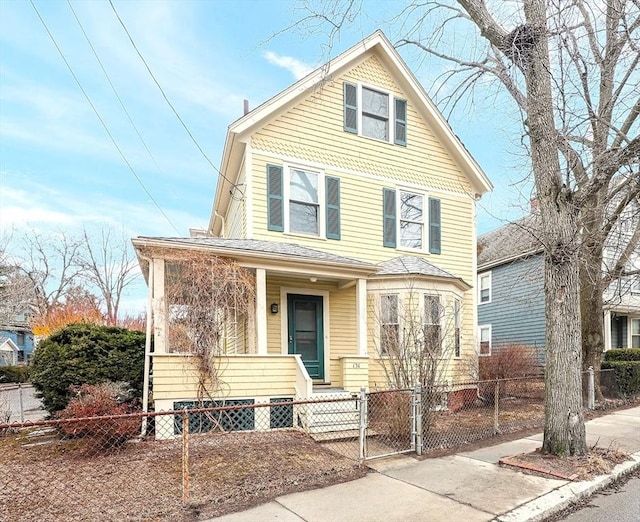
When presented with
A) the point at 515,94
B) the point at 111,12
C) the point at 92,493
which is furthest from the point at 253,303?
the point at 111,12

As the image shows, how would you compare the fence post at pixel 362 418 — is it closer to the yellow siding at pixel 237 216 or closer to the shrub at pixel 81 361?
the shrub at pixel 81 361

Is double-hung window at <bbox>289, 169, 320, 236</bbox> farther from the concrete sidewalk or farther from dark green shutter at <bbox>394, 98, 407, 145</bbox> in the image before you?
the concrete sidewalk

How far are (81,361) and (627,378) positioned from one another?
13520mm

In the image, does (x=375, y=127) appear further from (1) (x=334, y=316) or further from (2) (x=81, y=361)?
(2) (x=81, y=361)

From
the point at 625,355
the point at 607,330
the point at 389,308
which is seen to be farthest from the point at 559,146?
the point at 607,330

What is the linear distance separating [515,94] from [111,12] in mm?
7712

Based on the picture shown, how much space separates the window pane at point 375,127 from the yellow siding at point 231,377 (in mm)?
6320

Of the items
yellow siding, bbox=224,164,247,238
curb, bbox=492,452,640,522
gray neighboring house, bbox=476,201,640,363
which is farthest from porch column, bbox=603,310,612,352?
yellow siding, bbox=224,164,247,238

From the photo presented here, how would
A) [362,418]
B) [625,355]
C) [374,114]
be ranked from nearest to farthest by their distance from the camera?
[362,418], [374,114], [625,355]

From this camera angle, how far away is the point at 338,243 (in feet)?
33.0

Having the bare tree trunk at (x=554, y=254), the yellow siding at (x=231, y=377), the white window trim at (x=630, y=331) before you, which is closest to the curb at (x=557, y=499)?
the bare tree trunk at (x=554, y=254)

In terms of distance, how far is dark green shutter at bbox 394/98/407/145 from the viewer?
1114 cm

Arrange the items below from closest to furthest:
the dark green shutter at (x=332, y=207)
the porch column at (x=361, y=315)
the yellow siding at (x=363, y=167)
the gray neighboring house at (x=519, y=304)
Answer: the porch column at (x=361, y=315), the yellow siding at (x=363, y=167), the dark green shutter at (x=332, y=207), the gray neighboring house at (x=519, y=304)

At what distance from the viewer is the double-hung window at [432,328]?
6.71m
